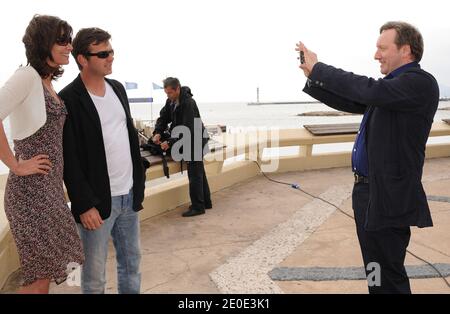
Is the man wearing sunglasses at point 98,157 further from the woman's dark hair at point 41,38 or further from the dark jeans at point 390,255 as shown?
the dark jeans at point 390,255

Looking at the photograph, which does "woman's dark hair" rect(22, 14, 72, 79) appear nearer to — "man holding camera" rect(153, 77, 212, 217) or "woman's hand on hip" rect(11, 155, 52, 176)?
"woman's hand on hip" rect(11, 155, 52, 176)

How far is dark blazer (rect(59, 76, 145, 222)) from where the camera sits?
240 cm

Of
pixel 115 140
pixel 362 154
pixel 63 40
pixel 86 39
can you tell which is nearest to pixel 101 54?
pixel 86 39

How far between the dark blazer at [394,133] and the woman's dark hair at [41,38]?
1499 mm

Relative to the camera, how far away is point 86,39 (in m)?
2.48

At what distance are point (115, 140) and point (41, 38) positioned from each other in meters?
0.73

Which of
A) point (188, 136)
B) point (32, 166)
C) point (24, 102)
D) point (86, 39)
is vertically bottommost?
point (188, 136)

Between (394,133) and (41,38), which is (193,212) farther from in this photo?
(41,38)

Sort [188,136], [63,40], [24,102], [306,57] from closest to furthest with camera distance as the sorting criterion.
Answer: [24,102], [63,40], [306,57], [188,136]

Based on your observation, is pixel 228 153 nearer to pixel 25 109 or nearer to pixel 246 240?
pixel 246 240

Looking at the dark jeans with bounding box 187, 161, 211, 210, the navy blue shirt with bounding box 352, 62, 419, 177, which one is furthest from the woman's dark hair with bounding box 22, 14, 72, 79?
the dark jeans with bounding box 187, 161, 211, 210

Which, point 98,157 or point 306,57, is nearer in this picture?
point 98,157

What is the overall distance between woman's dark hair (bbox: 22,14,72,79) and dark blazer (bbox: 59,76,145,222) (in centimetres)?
28

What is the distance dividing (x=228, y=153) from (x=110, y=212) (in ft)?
15.1
